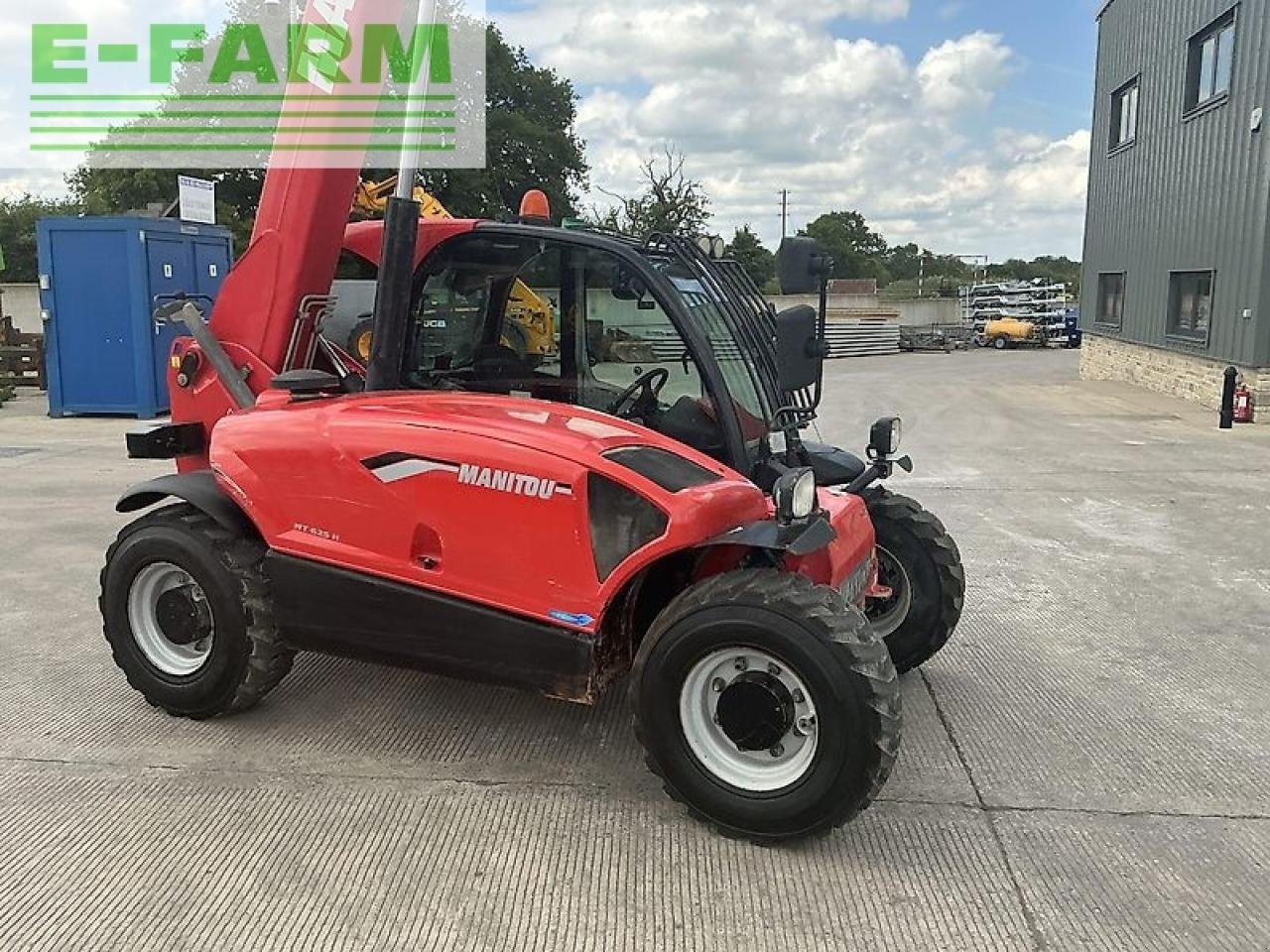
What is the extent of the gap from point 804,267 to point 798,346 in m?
0.27

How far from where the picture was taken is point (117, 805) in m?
3.64

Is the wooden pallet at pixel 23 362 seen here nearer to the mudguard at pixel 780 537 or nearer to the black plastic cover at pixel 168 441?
the black plastic cover at pixel 168 441

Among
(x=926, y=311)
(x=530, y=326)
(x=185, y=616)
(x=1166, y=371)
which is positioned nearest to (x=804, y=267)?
(x=530, y=326)

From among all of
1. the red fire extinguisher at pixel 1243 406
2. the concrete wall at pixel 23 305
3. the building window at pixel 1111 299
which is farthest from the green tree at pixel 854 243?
the red fire extinguisher at pixel 1243 406

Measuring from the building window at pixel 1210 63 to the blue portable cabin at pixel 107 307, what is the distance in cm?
1509

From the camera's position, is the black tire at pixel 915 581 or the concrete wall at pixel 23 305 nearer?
the black tire at pixel 915 581

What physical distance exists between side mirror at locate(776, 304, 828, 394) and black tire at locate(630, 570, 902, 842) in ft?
2.19

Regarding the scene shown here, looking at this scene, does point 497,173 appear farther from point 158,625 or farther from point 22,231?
point 158,625

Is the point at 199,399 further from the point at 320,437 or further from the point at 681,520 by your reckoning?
the point at 681,520

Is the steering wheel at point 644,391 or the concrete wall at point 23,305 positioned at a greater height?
the concrete wall at point 23,305

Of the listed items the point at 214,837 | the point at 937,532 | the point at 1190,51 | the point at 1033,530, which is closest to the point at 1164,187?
the point at 1190,51

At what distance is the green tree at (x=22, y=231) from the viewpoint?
4306 cm

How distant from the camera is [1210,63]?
1611 cm

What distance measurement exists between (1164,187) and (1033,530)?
12615mm
